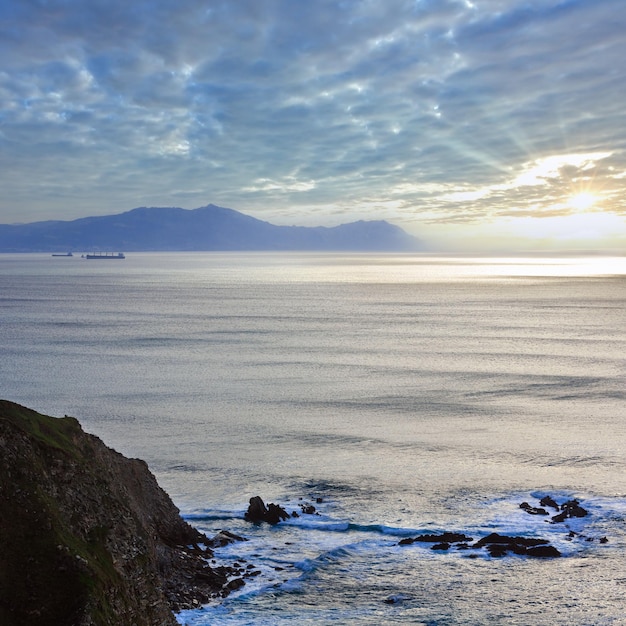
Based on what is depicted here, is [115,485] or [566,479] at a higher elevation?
[115,485]

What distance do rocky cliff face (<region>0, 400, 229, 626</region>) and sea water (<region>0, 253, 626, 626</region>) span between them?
3749 mm

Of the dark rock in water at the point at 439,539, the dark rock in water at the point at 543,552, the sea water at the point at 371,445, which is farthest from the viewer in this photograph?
the dark rock in water at the point at 439,539

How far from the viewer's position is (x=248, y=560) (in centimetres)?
2792

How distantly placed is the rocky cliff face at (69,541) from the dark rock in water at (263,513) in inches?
273

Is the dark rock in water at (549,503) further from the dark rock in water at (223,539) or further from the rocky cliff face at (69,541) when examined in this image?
the rocky cliff face at (69,541)

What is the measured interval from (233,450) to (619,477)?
21977mm

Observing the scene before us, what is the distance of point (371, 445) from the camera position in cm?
4409

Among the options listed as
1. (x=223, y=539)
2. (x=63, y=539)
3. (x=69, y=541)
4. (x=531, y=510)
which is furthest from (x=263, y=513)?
(x=63, y=539)

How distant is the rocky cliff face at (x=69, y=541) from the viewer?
17000 millimetres

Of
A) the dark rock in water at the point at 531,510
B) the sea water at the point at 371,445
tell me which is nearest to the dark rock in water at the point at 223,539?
the sea water at the point at 371,445

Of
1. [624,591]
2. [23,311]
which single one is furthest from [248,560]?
[23,311]

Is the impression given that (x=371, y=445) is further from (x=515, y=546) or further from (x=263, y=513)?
(x=515, y=546)

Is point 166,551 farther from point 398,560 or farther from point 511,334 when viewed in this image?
point 511,334

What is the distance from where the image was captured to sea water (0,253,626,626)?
1008 inches
